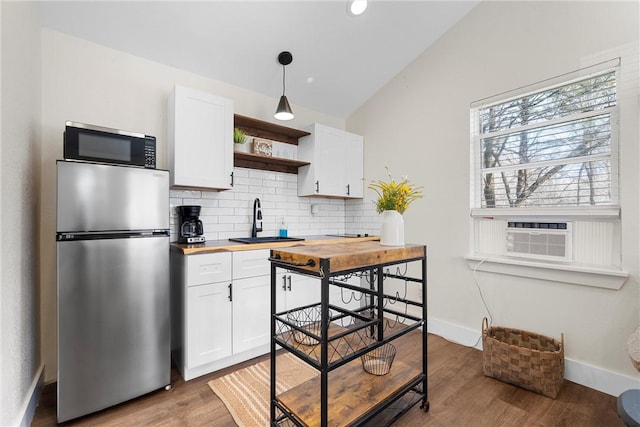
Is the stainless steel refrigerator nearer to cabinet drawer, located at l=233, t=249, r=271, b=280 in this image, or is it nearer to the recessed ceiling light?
cabinet drawer, located at l=233, t=249, r=271, b=280

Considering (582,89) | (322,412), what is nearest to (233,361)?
(322,412)

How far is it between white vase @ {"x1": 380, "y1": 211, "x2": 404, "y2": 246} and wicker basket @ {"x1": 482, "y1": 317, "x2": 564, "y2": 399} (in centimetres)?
120

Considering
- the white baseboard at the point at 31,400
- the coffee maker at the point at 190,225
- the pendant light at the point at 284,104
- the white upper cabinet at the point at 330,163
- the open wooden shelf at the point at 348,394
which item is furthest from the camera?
the white upper cabinet at the point at 330,163

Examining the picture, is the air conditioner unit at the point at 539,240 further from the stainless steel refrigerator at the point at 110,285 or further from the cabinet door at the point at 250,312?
the stainless steel refrigerator at the point at 110,285

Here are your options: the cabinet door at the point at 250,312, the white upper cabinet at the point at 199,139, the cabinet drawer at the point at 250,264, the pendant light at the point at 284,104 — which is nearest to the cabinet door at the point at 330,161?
the pendant light at the point at 284,104

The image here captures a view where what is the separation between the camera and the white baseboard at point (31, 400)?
159 centimetres

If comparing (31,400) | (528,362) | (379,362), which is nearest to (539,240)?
(528,362)

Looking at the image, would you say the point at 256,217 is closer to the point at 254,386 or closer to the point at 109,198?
the point at 109,198

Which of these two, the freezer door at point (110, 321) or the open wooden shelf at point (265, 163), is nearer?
the freezer door at point (110, 321)

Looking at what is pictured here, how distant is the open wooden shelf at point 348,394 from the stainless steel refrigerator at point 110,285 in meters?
1.03

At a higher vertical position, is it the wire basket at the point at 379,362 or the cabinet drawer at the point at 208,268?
the cabinet drawer at the point at 208,268

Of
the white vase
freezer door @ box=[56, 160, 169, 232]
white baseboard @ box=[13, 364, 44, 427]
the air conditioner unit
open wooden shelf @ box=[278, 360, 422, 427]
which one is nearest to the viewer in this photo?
open wooden shelf @ box=[278, 360, 422, 427]

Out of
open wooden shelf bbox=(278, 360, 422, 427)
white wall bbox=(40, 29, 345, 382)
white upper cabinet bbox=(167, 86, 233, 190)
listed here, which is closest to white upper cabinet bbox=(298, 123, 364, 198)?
white upper cabinet bbox=(167, 86, 233, 190)

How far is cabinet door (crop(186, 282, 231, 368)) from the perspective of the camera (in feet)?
7.07
